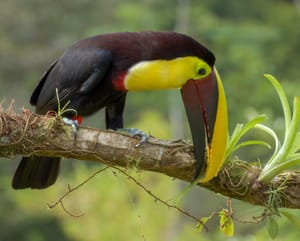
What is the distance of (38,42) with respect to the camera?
10312mm

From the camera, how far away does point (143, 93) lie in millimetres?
8742

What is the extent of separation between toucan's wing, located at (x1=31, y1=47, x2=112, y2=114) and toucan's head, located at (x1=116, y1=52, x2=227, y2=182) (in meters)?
0.12

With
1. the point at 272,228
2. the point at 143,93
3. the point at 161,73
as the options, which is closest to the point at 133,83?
the point at 161,73

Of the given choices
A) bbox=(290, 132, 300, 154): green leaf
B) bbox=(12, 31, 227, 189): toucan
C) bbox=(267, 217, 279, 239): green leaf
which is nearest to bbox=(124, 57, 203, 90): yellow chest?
bbox=(12, 31, 227, 189): toucan

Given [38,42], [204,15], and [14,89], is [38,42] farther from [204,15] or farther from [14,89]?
[204,15]

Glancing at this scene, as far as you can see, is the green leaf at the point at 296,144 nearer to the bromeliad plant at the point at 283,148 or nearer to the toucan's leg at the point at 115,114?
the bromeliad plant at the point at 283,148

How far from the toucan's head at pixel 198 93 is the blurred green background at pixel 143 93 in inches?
100

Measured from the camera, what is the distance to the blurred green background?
22.2 ft

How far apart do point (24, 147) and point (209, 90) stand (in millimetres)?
643

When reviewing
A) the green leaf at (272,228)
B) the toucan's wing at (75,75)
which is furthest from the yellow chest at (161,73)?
the green leaf at (272,228)

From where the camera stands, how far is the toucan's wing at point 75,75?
321 centimetres

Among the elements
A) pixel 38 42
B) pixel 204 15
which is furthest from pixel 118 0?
pixel 204 15

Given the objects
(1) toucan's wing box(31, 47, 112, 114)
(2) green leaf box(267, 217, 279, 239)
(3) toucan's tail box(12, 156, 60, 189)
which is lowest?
(3) toucan's tail box(12, 156, 60, 189)

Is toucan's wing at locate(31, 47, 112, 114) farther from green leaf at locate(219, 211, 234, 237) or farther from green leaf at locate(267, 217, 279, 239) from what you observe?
green leaf at locate(267, 217, 279, 239)
